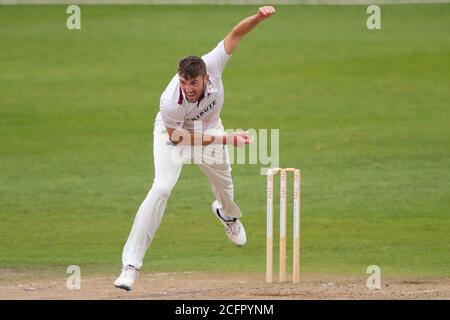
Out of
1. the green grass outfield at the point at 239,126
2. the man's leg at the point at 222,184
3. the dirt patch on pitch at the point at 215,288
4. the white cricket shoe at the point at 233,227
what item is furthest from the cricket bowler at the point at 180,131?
the green grass outfield at the point at 239,126

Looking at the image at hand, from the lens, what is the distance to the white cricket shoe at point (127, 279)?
11266mm

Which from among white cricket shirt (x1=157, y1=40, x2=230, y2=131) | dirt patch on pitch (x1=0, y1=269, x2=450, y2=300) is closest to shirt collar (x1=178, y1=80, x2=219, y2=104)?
white cricket shirt (x1=157, y1=40, x2=230, y2=131)

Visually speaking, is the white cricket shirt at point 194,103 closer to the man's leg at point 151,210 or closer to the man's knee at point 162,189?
the man's leg at point 151,210

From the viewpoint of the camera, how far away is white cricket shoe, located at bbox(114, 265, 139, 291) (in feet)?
37.0

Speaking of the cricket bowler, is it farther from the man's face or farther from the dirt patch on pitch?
the dirt patch on pitch

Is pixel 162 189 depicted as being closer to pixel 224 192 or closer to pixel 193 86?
pixel 193 86

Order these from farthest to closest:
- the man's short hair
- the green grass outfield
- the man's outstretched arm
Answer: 1. the green grass outfield
2. the man's outstretched arm
3. the man's short hair

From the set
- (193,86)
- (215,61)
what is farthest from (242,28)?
(193,86)

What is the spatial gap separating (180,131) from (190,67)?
2.72 feet

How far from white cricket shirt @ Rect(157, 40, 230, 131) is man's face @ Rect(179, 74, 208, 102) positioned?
4.6 inches

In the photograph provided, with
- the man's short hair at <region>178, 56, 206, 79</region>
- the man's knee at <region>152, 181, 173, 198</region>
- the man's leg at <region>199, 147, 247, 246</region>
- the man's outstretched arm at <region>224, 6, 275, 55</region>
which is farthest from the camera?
the man's leg at <region>199, 147, 247, 246</region>

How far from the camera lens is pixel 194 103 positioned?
38.2ft

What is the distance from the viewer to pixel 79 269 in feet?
45.2

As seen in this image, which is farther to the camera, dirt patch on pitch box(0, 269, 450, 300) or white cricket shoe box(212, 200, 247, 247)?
white cricket shoe box(212, 200, 247, 247)
